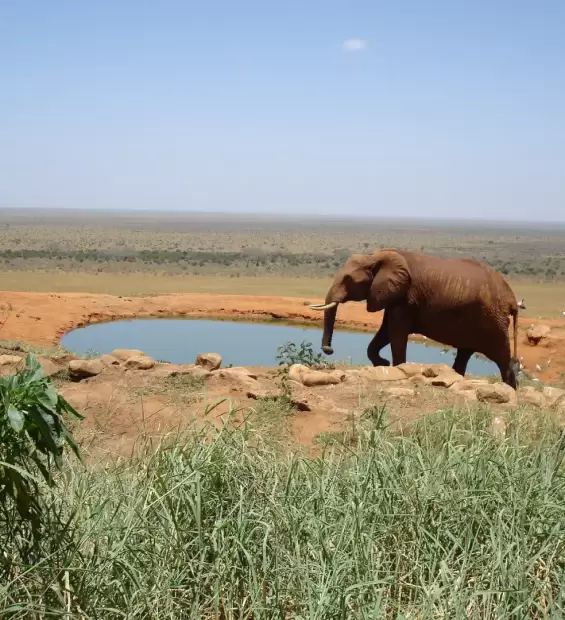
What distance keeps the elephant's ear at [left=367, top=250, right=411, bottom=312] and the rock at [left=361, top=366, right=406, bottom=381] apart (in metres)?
1.76

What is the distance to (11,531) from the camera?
2.73m

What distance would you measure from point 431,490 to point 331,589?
75 centimetres

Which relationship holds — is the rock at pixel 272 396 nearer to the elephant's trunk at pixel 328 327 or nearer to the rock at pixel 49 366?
the rock at pixel 49 366

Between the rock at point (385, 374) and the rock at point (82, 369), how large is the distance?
8.81 ft

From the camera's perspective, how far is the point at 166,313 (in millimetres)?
19047

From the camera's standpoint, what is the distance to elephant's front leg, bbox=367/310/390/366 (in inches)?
377

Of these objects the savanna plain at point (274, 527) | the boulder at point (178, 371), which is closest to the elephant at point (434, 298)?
the boulder at point (178, 371)

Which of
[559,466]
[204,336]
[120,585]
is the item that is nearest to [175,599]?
[120,585]

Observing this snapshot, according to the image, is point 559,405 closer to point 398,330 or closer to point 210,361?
point 398,330

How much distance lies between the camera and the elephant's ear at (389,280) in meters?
9.27

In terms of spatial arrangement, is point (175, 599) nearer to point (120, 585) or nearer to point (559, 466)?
point (120, 585)

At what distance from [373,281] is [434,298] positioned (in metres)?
0.80

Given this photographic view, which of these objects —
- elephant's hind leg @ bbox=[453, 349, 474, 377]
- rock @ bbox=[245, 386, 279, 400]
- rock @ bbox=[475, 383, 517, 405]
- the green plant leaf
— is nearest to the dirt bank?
elephant's hind leg @ bbox=[453, 349, 474, 377]

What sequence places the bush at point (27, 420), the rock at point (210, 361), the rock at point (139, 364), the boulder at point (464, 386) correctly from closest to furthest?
the bush at point (27, 420)
the boulder at point (464, 386)
the rock at point (139, 364)
the rock at point (210, 361)
